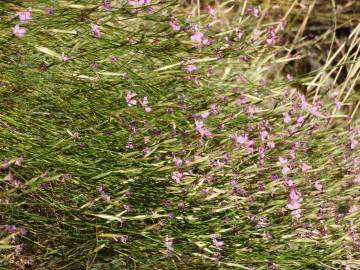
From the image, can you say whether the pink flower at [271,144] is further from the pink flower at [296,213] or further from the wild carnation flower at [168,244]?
the wild carnation flower at [168,244]

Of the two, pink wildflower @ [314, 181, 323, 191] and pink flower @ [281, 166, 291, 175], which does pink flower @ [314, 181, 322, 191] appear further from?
pink flower @ [281, 166, 291, 175]

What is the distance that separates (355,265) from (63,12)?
1.48 metres

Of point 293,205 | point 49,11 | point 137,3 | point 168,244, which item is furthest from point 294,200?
point 49,11

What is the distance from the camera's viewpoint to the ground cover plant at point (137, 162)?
175cm

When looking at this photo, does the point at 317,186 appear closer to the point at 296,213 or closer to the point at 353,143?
the point at 296,213

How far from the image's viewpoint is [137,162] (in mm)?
1841

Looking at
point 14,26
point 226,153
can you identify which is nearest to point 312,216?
point 226,153

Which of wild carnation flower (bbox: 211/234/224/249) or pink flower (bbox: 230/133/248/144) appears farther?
pink flower (bbox: 230/133/248/144)

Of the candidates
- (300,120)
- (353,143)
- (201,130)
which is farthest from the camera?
(353,143)

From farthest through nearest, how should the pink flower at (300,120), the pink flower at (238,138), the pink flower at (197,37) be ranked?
the pink flower at (300,120) < the pink flower at (197,37) < the pink flower at (238,138)

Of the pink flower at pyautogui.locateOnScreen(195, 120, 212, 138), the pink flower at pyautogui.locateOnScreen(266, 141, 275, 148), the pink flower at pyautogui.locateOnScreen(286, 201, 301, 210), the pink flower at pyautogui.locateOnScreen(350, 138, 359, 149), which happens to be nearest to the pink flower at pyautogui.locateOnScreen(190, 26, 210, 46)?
the pink flower at pyautogui.locateOnScreen(195, 120, 212, 138)

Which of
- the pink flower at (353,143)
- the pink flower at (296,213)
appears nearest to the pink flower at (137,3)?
the pink flower at (296,213)

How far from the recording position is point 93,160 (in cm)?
185

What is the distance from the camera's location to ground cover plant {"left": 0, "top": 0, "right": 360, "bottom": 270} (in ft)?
5.74
